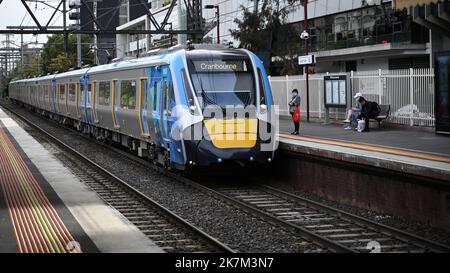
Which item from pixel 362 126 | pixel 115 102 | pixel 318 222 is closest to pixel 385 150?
pixel 318 222

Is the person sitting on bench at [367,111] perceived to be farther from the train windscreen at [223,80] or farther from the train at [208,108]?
the train windscreen at [223,80]

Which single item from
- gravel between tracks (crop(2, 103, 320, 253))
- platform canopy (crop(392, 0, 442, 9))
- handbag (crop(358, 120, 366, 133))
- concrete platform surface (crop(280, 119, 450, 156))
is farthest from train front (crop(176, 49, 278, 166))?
handbag (crop(358, 120, 366, 133))

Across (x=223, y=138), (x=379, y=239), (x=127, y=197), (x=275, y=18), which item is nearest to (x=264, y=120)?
(x=223, y=138)

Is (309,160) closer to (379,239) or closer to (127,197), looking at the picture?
(127,197)

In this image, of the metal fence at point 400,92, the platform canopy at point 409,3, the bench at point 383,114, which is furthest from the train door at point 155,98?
the metal fence at point 400,92

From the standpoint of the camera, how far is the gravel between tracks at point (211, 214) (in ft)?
33.4

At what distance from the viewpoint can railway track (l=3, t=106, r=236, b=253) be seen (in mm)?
10000

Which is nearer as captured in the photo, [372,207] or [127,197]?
[372,207]

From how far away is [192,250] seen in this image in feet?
31.9

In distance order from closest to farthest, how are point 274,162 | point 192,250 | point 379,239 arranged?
point 192,250
point 379,239
point 274,162

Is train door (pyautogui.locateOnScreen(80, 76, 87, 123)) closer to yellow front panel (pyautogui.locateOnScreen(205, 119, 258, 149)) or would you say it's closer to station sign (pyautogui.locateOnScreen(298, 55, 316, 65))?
station sign (pyautogui.locateOnScreen(298, 55, 316, 65))

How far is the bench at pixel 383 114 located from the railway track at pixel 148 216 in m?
8.59

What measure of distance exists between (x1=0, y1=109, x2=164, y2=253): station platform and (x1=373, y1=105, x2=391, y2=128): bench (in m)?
9.46

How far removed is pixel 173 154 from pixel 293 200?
303cm
